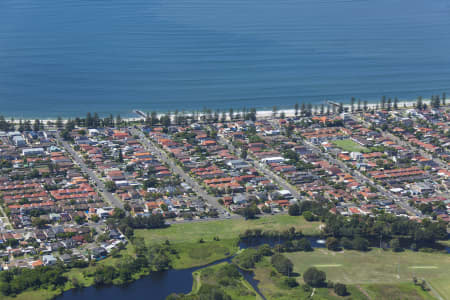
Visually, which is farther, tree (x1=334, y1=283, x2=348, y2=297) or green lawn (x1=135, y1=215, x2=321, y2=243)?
green lawn (x1=135, y1=215, x2=321, y2=243)

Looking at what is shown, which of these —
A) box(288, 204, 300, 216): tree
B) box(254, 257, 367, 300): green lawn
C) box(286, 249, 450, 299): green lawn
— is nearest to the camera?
box(254, 257, 367, 300): green lawn

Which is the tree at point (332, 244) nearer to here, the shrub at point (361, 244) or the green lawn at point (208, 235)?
the shrub at point (361, 244)

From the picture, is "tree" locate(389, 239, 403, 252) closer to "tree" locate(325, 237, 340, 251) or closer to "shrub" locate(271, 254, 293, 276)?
"tree" locate(325, 237, 340, 251)

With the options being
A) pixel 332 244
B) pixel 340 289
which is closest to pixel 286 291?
pixel 340 289

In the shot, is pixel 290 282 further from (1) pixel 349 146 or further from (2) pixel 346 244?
(1) pixel 349 146

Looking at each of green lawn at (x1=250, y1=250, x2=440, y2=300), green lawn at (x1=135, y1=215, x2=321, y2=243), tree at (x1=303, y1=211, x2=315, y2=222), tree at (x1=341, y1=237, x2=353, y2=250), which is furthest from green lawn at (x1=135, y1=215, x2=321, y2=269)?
green lawn at (x1=250, y1=250, x2=440, y2=300)

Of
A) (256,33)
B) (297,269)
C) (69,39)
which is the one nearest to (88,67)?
(69,39)

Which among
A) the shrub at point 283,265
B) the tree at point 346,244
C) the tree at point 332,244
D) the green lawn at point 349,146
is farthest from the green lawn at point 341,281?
the green lawn at point 349,146
